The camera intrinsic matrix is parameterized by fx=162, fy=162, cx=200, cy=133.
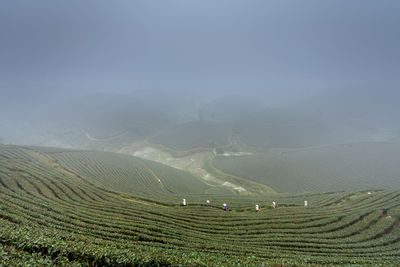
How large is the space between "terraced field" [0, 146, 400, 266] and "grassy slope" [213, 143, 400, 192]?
22154 mm

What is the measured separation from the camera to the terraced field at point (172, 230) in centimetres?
938

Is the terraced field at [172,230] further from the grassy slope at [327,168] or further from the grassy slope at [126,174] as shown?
the grassy slope at [327,168]

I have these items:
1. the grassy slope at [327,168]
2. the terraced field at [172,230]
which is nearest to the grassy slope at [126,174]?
the terraced field at [172,230]

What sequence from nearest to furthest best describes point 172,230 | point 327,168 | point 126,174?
1. point 172,230
2. point 126,174
3. point 327,168

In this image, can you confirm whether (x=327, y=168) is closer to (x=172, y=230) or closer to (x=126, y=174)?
(x=172, y=230)

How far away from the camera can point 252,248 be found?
49.3 ft

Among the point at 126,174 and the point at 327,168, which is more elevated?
the point at 327,168

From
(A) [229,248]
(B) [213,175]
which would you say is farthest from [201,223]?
(B) [213,175]

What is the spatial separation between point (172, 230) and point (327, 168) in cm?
6101

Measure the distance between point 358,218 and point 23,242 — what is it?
31524 mm

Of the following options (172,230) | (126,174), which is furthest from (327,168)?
(126,174)

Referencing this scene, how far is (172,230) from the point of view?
16.6 metres

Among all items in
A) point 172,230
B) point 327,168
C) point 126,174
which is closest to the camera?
point 172,230

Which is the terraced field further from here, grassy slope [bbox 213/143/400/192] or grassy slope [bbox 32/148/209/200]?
grassy slope [bbox 213/143/400/192]
